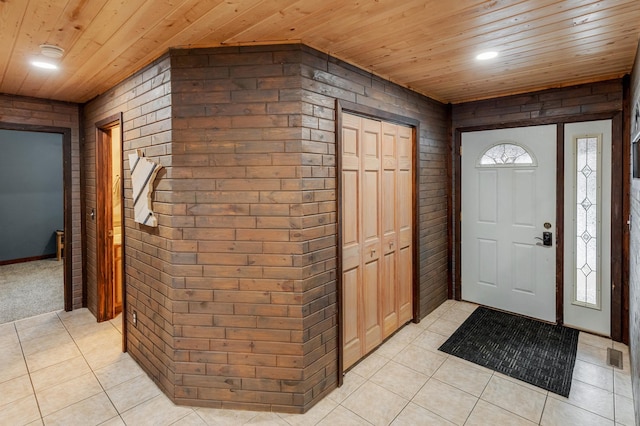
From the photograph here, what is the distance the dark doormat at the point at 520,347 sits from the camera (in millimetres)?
2654

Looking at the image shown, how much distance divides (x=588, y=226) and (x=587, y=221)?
1.9 inches

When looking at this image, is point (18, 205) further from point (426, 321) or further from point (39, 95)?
point (426, 321)

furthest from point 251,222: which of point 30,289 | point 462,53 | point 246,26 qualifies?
point 30,289

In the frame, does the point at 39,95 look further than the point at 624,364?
Yes

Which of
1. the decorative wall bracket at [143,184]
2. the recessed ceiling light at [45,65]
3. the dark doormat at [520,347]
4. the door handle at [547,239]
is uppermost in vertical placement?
the recessed ceiling light at [45,65]

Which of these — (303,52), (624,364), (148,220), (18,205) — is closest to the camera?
(303,52)

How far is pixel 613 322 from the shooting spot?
3.17 metres

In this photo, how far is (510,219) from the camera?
3.75m

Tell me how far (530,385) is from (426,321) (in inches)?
46.2

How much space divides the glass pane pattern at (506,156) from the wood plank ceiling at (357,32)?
2.91ft

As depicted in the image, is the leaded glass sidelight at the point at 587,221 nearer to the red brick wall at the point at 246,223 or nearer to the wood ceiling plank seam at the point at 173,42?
the red brick wall at the point at 246,223

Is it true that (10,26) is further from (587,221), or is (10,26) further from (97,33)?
(587,221)

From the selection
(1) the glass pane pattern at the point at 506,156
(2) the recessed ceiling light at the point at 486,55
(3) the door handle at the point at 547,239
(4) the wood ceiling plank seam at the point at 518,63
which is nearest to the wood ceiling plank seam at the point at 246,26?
(4) the wood ceiling plank seam at the point at 518,63

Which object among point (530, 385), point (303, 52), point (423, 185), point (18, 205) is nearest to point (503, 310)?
point (530, 385)
